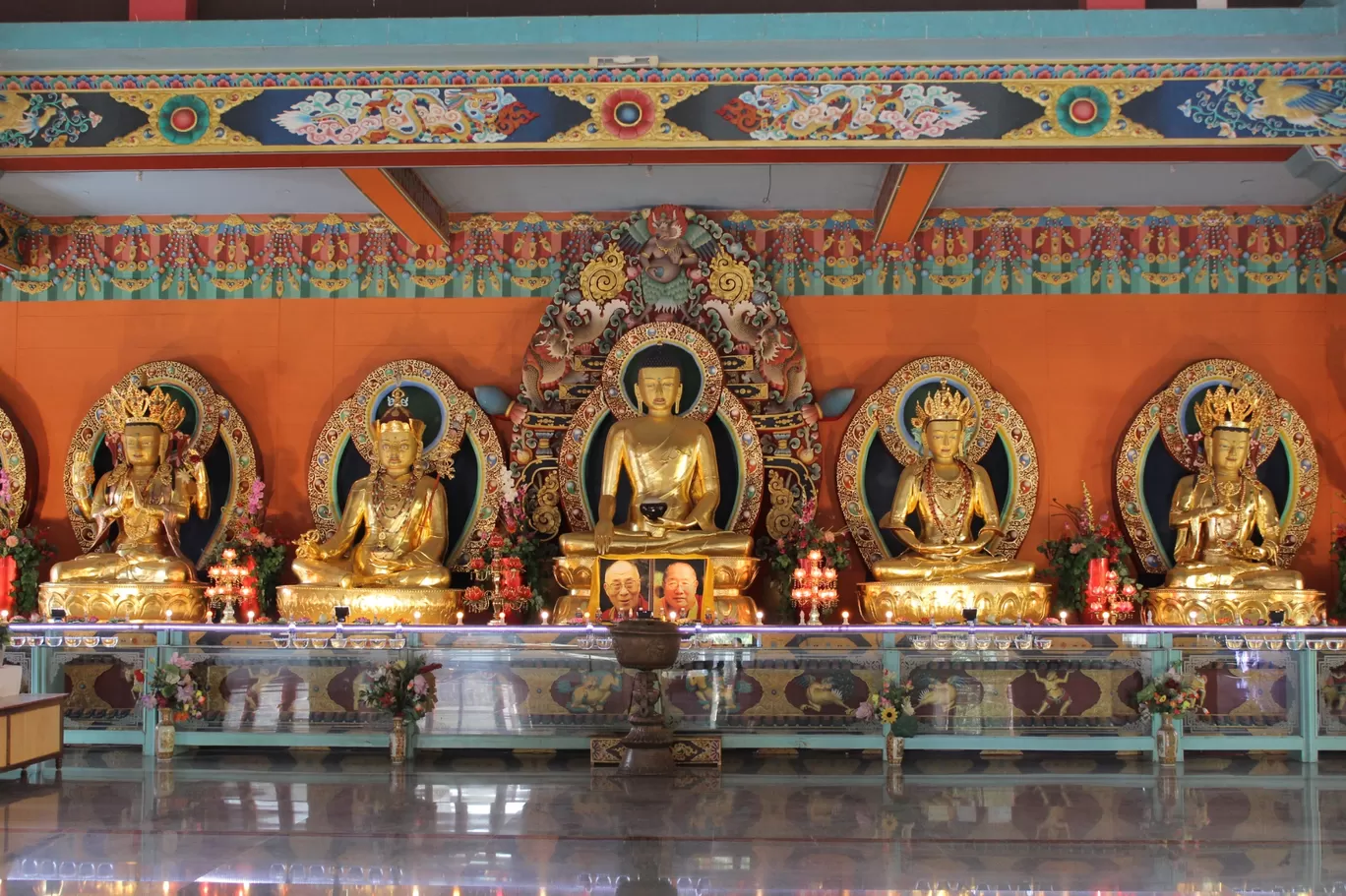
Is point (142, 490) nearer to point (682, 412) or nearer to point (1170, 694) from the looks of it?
point (682, 412)

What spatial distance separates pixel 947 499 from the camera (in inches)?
396

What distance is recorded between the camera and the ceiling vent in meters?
7.77

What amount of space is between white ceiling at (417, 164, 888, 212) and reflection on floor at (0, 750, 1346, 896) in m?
4.09

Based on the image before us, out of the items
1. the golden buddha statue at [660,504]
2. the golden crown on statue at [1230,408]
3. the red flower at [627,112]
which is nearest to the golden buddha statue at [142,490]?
the golden buddha statue at [660,504]

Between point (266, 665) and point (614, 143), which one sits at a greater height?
point (614, 143)

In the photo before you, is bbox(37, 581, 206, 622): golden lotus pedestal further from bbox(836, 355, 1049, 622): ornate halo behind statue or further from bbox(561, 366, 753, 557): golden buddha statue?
bbox(836, 355, 1049, 622): ornate halo behind statue

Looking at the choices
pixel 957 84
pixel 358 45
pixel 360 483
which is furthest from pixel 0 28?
pixel 957 84

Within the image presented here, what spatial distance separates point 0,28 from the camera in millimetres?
8000

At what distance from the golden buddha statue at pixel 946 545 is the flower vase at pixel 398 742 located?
3.34 metres

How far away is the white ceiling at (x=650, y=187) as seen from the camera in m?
9.70

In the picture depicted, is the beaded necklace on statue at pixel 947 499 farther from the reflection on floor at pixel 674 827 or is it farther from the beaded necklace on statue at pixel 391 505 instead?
the beaded necklace on statue at pixel 391 505

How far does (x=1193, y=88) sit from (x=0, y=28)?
22.6 ft

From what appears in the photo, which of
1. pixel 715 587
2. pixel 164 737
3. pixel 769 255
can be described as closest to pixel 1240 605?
pixel 715 587

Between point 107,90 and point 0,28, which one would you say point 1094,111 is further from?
point 0,28
